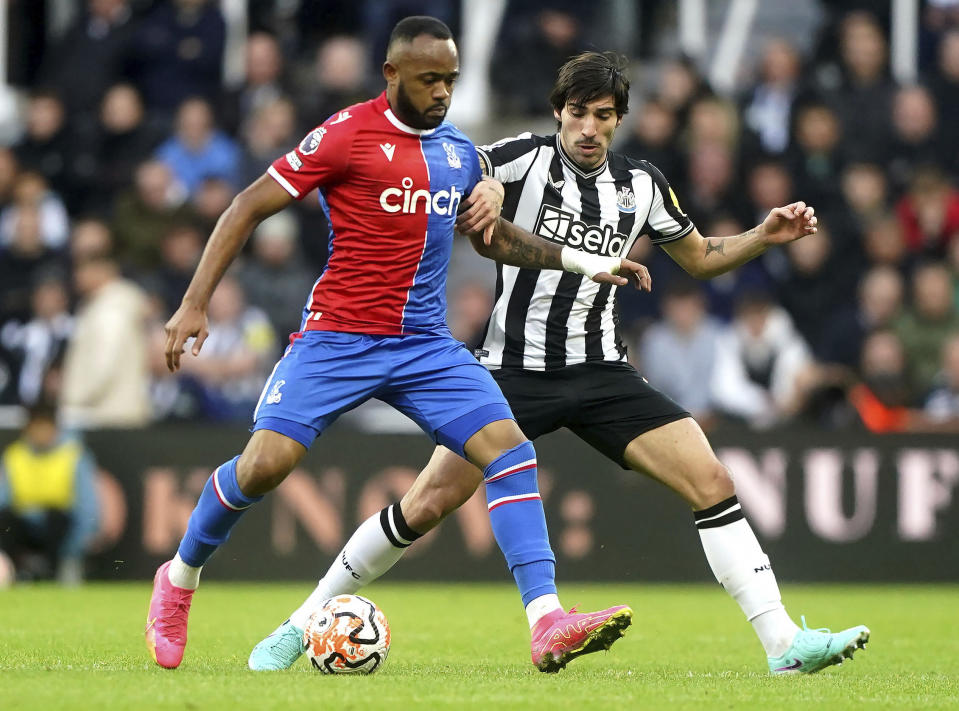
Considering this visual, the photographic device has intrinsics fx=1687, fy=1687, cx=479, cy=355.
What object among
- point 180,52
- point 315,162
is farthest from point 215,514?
point 180,52

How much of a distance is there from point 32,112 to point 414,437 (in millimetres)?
5224

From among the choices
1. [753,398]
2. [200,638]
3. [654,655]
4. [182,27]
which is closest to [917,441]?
[753,398]

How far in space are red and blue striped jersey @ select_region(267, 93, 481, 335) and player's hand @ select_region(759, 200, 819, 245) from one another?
1334 mm

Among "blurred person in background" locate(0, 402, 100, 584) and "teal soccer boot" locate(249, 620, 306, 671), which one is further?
"blurred person in background" locate(0, 402, 100, 584)

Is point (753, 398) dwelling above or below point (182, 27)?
below

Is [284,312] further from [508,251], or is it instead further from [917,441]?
[508,251]

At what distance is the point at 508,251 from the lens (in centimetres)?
674

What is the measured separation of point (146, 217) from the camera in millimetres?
14188

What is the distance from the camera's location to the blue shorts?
6.43 metres

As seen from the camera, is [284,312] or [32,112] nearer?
[284,312]

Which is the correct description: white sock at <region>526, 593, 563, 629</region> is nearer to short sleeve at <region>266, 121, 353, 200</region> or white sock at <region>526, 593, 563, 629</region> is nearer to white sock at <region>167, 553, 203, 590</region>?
white sock at <region>167, 553, 203, 590</region>

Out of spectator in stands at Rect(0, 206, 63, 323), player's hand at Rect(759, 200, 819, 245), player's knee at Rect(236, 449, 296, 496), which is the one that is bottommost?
player's knee at Rect(236, 449, 296, 496)

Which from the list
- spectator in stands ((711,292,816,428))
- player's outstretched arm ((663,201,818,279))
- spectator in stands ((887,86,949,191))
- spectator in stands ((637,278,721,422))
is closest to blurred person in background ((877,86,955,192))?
spectator in stands ((887,86,949,191))

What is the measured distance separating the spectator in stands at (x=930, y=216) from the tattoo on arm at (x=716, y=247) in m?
7.28
